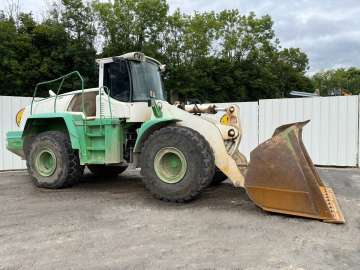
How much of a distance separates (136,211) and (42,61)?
1933 centimetres

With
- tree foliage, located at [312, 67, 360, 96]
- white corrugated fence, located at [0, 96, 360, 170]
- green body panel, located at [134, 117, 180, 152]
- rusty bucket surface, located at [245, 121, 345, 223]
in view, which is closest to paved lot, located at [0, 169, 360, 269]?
rusty bucket surface, located at [245, 121, 345, 223]

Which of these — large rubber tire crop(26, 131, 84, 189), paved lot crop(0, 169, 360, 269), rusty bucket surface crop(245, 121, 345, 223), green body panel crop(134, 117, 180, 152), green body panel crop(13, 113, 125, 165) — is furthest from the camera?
large rubber tire crop(26, 131, 84, 189)

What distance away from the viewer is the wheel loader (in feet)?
17.6

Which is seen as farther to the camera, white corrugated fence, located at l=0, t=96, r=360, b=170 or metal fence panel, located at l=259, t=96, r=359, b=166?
metal fence panel, located at l=259, t=96, r=359, b=166

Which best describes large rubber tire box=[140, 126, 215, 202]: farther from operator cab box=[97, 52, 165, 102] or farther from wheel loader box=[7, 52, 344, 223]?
operator cab box=[97, 52, 165, 102]

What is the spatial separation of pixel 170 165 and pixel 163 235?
173cm

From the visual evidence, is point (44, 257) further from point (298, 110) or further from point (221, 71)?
point (221, 71)

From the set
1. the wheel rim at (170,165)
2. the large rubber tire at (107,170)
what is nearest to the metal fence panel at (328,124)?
the large rubber tire at (107,170)

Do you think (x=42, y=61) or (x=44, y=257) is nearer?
(x=44, y=257)

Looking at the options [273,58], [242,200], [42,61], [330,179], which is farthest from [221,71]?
[242,200]

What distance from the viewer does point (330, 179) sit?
951 centimetres

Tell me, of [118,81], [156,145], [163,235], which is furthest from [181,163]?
[118,81]

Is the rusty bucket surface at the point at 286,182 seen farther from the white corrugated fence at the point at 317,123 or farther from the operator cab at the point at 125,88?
the white corrugated fence at the point at 317,123

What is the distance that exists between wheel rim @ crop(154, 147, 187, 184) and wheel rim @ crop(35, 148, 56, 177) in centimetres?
242
